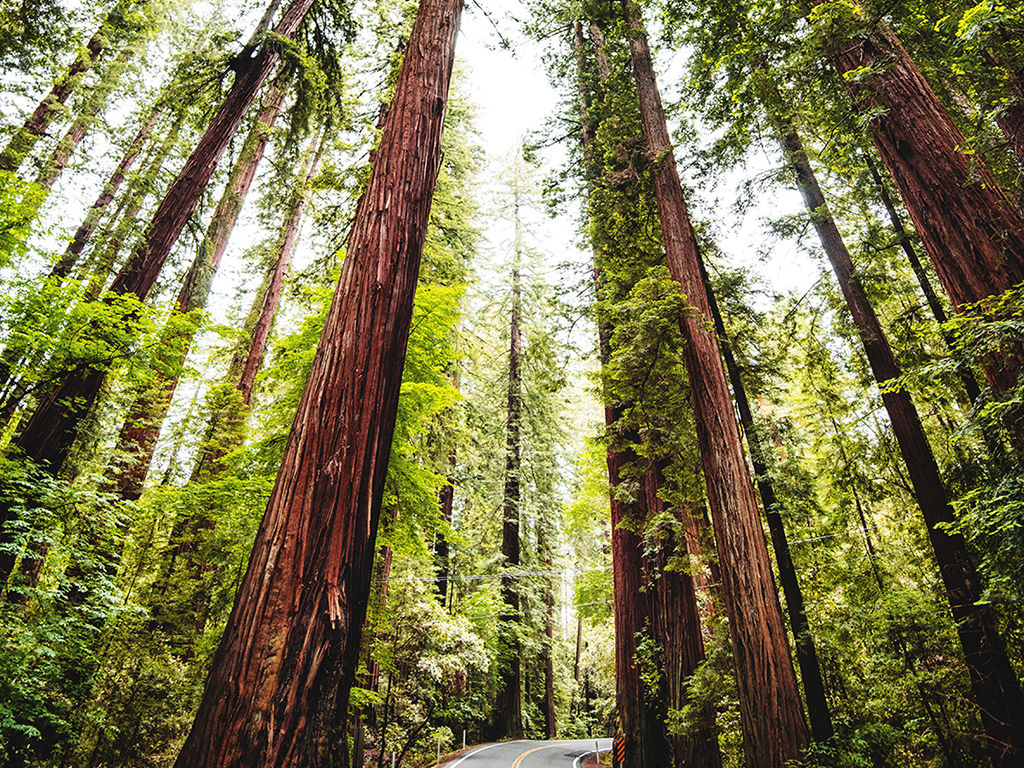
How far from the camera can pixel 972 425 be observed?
10.9 feet

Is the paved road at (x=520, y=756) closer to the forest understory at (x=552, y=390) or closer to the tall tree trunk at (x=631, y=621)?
the forest understory at (x=552, y=390)

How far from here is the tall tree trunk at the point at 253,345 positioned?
26.9 feet

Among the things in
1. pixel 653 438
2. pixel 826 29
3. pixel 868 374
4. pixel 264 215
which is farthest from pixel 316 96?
pixel 868 374

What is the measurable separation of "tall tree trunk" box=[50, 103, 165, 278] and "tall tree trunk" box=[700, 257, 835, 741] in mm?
13456

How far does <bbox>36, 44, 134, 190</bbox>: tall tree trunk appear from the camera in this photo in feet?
38.9

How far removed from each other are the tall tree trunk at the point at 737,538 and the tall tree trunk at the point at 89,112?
1448 cm

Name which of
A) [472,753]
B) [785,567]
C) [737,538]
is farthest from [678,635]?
[472,753]

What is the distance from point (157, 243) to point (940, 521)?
12.5m

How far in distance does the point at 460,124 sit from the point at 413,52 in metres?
14.1

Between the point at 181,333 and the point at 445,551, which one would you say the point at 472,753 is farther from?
the point at 181,333

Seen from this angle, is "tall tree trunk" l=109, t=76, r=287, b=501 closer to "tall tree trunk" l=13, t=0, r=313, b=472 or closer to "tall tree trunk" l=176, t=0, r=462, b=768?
"tall tree trunk" l=13, t=0, r=313, b=472

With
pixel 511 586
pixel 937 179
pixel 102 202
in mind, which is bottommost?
pixel 511 586

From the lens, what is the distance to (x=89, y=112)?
12.6 meters

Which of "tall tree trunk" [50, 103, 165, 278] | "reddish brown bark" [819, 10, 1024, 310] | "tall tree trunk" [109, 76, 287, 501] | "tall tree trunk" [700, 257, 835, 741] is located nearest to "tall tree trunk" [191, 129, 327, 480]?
"tall tree trunk" [109, 76, 287, 501]
